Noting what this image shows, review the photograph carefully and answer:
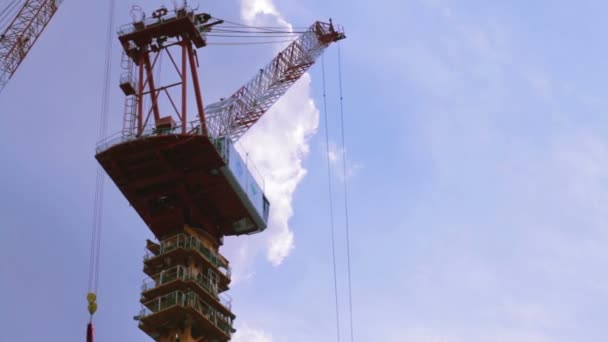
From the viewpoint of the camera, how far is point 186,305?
116m

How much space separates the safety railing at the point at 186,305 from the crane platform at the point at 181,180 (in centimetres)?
913

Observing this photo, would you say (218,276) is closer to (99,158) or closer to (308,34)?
(99,158)

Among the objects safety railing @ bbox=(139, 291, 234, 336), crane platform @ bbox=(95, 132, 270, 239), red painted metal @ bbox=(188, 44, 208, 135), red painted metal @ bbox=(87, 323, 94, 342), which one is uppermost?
red painted metal @ bbox=(188, 44, 208, 135)

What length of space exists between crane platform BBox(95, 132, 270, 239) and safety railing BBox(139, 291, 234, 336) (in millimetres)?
9129

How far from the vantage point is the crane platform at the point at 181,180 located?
120250mm

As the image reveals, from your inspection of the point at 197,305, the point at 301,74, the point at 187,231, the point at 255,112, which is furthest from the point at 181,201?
the point at 301,74

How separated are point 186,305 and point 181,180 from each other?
43.3 ft

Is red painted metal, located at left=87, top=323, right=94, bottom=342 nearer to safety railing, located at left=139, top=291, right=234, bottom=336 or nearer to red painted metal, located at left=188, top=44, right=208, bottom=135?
safety railing, located at left=139, top=291, right=234, bottom=336

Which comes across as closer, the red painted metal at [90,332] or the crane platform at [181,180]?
the red painted metal at [90,332]

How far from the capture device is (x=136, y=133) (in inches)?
4867

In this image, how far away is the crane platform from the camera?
120250 mm

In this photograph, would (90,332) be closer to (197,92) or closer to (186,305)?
(186,305)

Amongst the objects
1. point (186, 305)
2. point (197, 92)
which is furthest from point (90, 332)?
point (197, 92)

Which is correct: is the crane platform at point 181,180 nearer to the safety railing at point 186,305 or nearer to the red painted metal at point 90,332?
the safety railing at point 186,305
